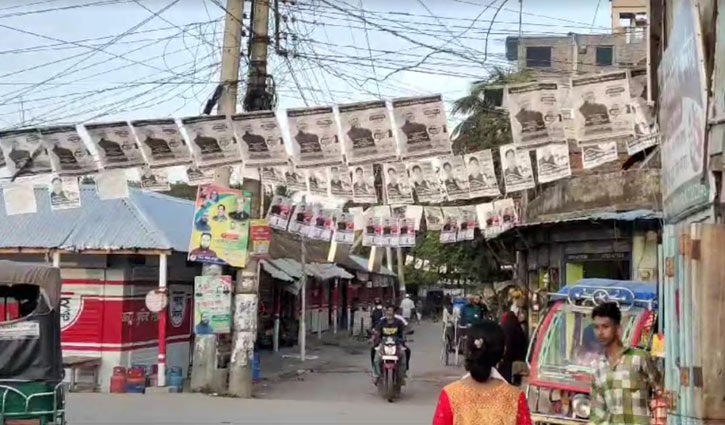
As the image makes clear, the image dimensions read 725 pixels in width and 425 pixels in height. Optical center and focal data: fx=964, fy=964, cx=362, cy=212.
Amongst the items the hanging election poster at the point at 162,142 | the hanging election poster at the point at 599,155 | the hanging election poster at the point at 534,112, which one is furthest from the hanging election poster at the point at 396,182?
the hanging election poster at the point at 534,112

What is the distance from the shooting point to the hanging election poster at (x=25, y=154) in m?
12.7

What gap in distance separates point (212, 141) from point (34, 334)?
432 cm

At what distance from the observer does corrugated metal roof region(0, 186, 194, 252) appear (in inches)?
641

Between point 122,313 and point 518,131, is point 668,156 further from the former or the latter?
point 122,313

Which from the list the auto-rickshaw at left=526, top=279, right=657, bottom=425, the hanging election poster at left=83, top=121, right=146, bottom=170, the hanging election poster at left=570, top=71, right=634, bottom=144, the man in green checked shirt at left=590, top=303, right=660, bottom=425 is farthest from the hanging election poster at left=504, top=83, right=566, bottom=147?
the man in green checked shirt at left=590, top=303, right=660, bottom=425

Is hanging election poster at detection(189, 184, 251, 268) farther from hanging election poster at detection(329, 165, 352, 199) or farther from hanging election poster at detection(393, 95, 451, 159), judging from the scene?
hanging election poster at detection(393, 95, 451, 159)

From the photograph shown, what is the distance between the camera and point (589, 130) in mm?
10641

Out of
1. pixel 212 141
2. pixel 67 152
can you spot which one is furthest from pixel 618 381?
pixel 67 152

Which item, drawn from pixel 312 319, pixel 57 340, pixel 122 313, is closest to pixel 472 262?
pixel 312 319

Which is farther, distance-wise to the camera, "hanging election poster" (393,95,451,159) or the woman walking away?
"hanging election poster" (393,95,451,159)

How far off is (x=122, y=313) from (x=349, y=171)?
217 inches

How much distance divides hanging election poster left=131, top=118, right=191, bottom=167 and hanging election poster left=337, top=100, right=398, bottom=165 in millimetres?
2271

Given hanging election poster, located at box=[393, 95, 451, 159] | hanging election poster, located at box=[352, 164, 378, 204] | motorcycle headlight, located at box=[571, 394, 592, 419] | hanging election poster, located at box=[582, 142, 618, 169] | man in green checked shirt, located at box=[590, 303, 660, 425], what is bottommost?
motorcycle headlight, located at box=[571, 394, 592, 419]

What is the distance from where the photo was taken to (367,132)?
11656 millimetres
